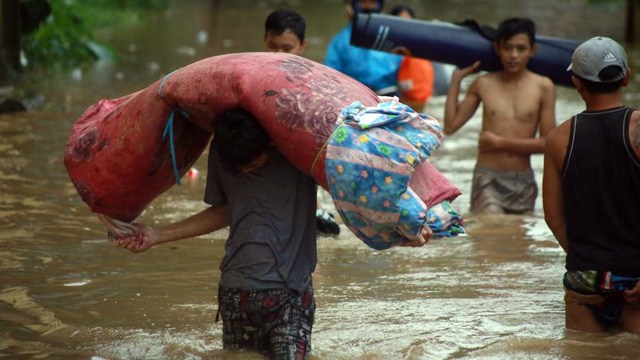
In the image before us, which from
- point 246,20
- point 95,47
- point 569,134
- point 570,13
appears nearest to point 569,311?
point 569,134

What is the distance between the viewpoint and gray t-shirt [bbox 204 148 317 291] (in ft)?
13.8

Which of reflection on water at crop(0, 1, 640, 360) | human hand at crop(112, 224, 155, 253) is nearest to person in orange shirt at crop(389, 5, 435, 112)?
reflection on water at crop(0, 1, 640, 360)

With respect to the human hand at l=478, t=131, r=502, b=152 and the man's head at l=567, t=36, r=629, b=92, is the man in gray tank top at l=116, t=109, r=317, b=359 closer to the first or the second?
the man's head at l=567, t=36, r=629, b=92

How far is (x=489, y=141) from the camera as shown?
759 cm

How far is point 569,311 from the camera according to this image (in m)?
5.10

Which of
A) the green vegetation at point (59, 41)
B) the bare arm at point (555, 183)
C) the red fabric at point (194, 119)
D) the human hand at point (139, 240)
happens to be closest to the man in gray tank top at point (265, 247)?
the red fabric at point (194, 119)

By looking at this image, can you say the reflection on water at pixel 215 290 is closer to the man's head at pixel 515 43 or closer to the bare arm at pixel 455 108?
the bare arm at pixel 455 108

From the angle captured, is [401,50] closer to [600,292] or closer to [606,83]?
[606,83]

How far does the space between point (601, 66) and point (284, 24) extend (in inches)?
98.8

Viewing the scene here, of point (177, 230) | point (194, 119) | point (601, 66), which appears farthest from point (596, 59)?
point (177, 230)

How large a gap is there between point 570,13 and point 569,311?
2418 cm

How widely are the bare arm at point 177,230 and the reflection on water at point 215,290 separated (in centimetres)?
52

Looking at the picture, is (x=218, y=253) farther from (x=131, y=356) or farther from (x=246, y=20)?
(x=246, y=20)

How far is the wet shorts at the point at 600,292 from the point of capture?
15.9 ft
